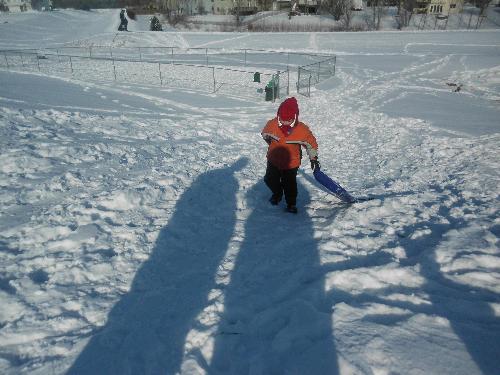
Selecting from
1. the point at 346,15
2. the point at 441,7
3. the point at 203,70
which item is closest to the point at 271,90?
the point at 203,70

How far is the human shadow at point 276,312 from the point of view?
293 centimetres

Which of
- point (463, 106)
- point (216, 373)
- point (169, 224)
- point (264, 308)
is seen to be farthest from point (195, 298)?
point (463, 106)

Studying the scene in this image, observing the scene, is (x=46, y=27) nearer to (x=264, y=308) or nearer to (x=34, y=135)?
(x=34, y=135)

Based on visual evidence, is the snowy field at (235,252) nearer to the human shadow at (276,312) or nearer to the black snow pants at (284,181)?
the human shadow at (276,312)

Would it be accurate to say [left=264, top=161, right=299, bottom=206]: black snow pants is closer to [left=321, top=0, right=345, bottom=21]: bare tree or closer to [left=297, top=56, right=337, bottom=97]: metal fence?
[left=297, top=56, right=337, bottom=97]: metal fence

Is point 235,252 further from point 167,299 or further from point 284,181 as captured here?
point 284,181

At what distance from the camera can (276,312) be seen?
354 centimetres

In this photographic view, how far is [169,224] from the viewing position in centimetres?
540

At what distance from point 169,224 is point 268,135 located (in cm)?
210

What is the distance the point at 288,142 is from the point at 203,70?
1928 cm

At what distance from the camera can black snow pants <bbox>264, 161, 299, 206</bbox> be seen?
5.89 m

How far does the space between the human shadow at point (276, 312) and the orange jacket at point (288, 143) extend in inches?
45.1

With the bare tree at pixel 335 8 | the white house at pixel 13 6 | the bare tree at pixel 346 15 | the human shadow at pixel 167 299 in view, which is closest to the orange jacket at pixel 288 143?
the human shadow at pixel 167 299

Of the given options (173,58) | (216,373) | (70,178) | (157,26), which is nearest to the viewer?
(216,373)
